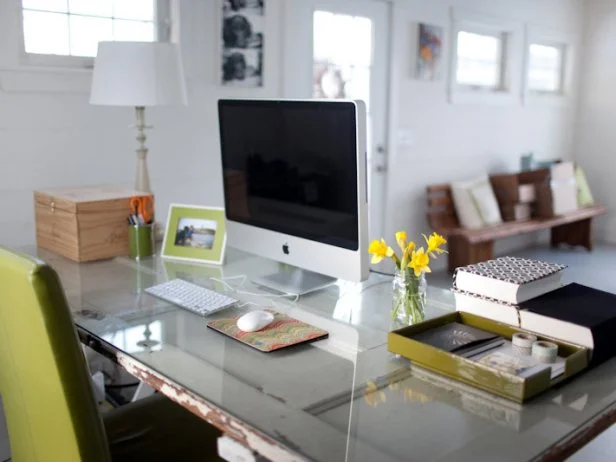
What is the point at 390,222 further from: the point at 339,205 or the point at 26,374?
the point at 26,374

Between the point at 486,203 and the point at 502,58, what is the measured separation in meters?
1.35

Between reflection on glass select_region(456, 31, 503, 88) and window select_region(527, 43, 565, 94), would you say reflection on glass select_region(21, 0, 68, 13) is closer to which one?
reflection on glass select_region(456, 31, 503, 88)

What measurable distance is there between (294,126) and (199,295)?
53 cm

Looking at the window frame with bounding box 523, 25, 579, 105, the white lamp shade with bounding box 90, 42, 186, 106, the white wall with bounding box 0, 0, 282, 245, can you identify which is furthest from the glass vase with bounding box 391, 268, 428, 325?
the window frame with bounding box 523, 25, 579, 105

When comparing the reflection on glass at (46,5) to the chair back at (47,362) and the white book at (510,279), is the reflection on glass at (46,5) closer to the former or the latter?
the chair back at (47,362)

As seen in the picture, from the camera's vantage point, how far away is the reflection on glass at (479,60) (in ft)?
16.3

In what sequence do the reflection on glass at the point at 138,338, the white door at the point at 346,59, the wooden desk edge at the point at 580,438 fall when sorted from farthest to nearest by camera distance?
1. the white door at the point at 346,59
2. the reflection on glass at the point at 138,338
3. the wooden desk edge at the point at 580,438

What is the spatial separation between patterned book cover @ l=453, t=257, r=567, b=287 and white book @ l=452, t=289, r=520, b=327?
0.14 ft

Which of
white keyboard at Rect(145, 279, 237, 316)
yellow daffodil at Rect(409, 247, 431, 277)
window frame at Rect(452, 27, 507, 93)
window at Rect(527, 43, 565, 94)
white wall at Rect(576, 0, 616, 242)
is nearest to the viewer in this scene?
yellow daffodil at Rect(409, 247, 431, 277)

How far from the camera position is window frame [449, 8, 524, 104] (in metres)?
4.80

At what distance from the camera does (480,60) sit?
517 cm

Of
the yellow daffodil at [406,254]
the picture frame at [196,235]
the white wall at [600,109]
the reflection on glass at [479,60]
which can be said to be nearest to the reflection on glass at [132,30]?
the picture frame at [196,235]

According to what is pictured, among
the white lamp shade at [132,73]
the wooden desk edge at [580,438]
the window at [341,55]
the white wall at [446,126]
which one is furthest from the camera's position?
the white wall at [446,126]

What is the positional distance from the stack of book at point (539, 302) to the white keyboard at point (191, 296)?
603mm
